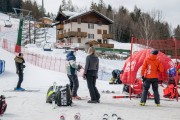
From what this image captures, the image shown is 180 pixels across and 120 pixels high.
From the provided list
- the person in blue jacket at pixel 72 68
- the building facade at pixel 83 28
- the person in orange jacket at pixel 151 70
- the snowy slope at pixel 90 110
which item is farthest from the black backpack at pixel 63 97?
the building facade at pixel 83 28

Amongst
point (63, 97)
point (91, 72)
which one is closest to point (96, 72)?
point (91, 72)

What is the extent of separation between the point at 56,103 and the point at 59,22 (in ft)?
204

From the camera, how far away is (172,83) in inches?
508

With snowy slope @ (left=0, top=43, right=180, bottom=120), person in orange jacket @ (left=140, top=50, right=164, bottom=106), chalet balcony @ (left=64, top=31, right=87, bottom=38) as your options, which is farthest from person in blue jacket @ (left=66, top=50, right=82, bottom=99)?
chalet balcony @ (left=64, top=31, right=87, bottom=38)

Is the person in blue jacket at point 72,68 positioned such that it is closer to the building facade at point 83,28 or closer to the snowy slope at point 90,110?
the snowy slope at point 90,110

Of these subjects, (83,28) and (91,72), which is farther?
(83,28)

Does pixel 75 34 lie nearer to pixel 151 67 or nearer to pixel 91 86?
pixel 91 86

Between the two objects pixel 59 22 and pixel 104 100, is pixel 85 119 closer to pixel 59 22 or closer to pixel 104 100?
pixel 104 100

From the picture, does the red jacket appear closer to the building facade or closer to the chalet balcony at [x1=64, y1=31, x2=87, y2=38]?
the building facade

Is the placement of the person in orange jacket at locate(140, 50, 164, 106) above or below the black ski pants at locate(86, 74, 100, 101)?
above

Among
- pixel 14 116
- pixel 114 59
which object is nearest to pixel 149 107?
pixel 14 116

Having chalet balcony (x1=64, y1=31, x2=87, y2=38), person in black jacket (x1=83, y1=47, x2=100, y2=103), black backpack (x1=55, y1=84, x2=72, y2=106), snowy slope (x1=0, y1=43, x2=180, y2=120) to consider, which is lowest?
snowy slope (x1=0, y1=43, x2=180, y2=120)

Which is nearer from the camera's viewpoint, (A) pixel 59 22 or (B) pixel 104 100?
(B) pixel 104 100

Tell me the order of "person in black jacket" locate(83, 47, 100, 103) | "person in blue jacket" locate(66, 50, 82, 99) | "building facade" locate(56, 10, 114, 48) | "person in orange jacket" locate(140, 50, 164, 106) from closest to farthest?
1. "person in orange jacket" locate(140, 50, 164, 106)
2. "person in black jacket" locate(83, 47, 100, 103)
3. "person in blue jacket" locate(66, 50, 82, 99)
4. "building facade" locate(56, 10, 114, 48)
